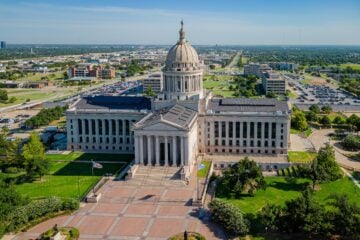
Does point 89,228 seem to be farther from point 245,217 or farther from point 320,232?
point 320,232

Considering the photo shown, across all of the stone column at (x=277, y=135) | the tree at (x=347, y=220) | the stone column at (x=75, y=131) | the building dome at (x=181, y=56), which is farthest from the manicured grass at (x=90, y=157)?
the tree at (x=347, y=220)

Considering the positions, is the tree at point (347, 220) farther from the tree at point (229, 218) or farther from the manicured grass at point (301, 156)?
the manicured grass at point (301, 156)

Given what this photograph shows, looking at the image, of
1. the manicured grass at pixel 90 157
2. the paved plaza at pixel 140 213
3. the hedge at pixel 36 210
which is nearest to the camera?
the paved plaza at pixel 140 213

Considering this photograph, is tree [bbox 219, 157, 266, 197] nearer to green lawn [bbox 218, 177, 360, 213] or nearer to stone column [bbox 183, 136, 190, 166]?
green lawn [bbox 218, 177, 360, 213]

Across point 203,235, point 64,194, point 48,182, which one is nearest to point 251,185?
point 203,235

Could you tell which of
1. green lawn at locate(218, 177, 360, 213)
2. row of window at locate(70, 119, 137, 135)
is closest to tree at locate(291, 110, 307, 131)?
green lawn at locate(218, 177, 360, 213)
